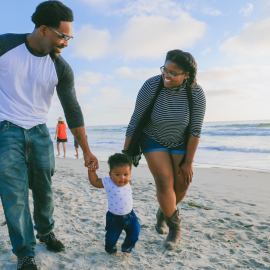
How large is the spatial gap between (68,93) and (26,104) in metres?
0.46

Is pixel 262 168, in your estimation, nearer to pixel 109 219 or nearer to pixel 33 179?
pixel 109 219

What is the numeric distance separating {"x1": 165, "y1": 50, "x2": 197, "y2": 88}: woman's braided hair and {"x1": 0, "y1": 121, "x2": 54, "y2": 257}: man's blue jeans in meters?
1.52

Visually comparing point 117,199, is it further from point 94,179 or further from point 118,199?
point 94,179

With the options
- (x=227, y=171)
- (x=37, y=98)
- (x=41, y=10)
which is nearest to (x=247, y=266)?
(x=37, y=98)

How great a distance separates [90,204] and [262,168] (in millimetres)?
6681

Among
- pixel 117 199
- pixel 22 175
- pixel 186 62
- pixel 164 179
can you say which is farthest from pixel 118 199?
pixel 186 62

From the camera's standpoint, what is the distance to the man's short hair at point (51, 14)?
2.06 meters

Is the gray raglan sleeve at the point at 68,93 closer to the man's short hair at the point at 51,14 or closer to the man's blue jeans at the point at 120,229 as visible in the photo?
the man's short hair at the point at 51,14

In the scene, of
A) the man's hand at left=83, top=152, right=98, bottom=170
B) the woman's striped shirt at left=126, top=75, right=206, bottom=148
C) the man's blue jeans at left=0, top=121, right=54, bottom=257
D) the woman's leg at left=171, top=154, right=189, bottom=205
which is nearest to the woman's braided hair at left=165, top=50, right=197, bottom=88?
the woman's striped shirt at left=126, top=75, right=206, bottom=148

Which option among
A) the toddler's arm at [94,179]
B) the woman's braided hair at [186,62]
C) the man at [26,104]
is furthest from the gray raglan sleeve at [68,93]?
the woman's braided hair at [186,62]

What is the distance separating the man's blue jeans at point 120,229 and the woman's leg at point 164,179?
0.48 metres

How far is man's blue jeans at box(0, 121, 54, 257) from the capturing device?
80.7 inches

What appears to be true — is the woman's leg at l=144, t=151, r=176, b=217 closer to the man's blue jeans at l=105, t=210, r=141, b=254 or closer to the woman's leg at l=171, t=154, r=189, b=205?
the woman's leg at l=171, t=154, r=189, b=205

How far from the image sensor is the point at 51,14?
2.07 meters
